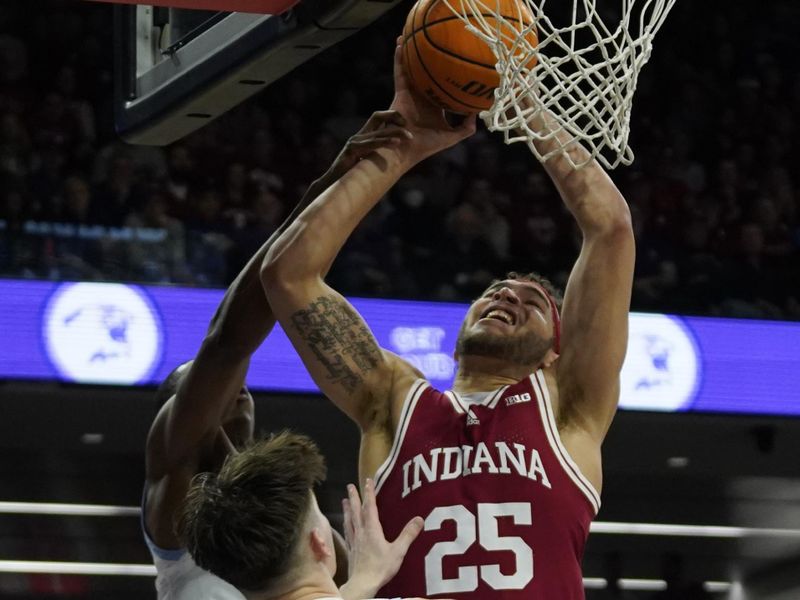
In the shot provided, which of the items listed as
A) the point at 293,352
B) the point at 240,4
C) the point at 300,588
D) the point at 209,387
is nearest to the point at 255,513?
the point at 300,588

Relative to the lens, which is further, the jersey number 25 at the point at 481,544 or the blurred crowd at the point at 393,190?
the blurred crowd at the point at 393,190

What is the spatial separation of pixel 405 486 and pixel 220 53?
1.19 m

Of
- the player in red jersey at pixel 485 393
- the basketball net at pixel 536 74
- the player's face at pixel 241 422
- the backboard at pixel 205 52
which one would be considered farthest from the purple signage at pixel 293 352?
the basketball net at pixel 536 74

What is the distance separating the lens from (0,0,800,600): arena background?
310 inches

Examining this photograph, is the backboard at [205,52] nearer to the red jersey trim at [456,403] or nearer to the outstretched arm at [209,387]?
the outstretched arm at [209,387]

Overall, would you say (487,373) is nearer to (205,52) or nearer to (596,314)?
(596,314)

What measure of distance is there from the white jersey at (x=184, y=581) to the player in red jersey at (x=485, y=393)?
22.3 inches

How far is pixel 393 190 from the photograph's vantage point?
9.02 m

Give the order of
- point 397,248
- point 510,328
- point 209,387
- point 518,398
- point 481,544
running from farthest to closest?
point 397,248 < point 209,387 < point 510,328 < point 518,398 < point 481,544

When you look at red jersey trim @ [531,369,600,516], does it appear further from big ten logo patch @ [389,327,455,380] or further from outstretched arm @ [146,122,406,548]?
big ten logo patch @ [389,327,455,380]

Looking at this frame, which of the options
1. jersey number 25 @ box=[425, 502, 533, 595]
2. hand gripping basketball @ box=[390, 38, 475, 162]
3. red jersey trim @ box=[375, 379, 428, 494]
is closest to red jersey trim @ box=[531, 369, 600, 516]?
jersey number 25 @ box=[425, 502, 533, 595]

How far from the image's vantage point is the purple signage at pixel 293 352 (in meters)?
7.41

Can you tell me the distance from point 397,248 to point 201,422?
486cm


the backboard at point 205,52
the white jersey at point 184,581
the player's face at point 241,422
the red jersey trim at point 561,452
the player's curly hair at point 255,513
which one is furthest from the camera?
the player's face at point 241,422
